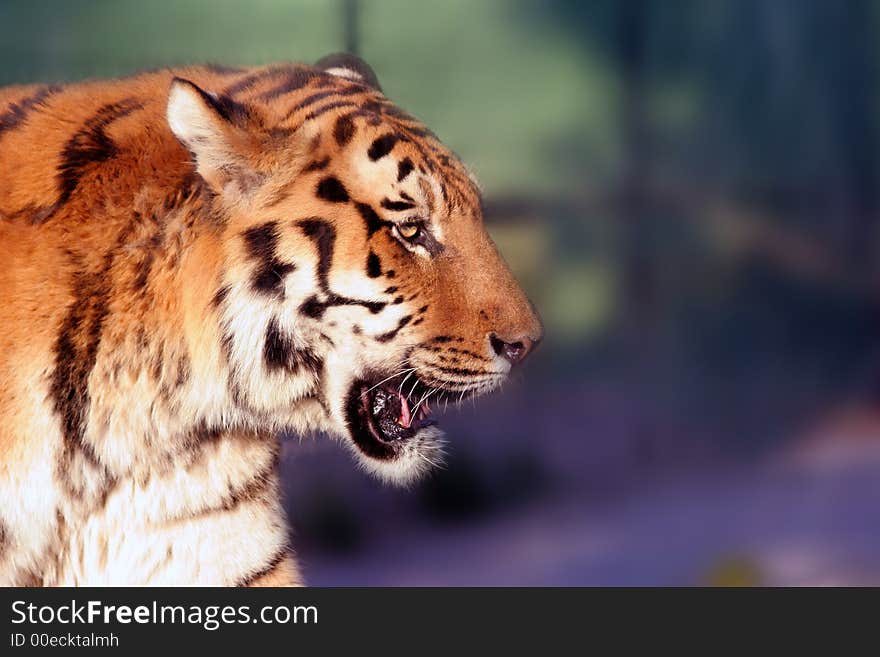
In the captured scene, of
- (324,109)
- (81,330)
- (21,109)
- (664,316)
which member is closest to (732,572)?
(664,316)

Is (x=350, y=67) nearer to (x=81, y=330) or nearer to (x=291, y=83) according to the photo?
(x=291, y=83)

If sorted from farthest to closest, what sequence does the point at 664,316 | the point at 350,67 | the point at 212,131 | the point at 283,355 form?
the point at 664,316
the point at 350,67
the point at 283,355
the point at 212,131

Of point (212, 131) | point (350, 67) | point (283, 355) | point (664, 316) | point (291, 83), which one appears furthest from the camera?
point (664, 316)

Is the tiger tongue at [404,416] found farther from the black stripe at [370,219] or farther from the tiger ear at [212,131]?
the tiger ear at [212,131]

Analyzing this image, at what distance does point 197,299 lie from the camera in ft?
4.96

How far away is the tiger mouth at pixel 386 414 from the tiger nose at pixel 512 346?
5.4 inches

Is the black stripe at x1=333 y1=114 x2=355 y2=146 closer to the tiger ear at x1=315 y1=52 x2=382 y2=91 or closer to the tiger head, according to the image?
the tiger head

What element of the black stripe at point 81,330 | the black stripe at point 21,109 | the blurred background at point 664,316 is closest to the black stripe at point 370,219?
the black stripe at point 81,330

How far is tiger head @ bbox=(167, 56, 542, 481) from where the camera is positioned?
1.51 m

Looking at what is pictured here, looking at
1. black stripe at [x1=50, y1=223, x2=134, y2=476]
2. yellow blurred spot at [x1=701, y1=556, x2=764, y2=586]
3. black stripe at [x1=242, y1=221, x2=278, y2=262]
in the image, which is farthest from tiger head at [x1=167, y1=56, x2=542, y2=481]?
yellow blurred spot at [x1=701, y1=556, x2=764, y2=586]

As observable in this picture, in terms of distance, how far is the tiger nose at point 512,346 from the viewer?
1552 millimetres

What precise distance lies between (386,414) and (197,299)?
13.9 inches

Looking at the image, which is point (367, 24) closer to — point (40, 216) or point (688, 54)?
point (688, 54)
